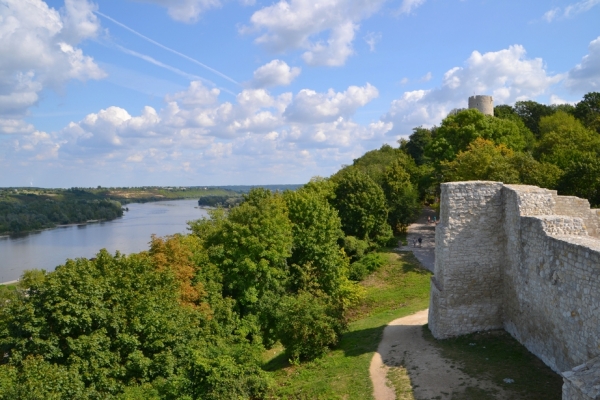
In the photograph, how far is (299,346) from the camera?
15.3 m

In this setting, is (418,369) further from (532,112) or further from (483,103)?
(532,112)

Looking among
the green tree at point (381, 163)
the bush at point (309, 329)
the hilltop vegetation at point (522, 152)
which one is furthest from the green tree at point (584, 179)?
the bush at point (309, 329)

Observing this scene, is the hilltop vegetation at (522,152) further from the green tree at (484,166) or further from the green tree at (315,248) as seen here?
the green tree at (315,248)

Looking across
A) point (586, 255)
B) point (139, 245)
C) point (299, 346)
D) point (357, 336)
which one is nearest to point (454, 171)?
point (357, 336)

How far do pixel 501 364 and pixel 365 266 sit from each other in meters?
17.7

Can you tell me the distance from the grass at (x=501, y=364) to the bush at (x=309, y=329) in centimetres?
351

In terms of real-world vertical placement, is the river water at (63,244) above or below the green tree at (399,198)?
below

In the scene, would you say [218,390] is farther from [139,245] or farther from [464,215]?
[139,245]

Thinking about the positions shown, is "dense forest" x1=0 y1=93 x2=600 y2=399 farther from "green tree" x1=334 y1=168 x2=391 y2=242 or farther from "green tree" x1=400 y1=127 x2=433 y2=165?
"green tree" x1=400 y1=127 x2=433 y2=165

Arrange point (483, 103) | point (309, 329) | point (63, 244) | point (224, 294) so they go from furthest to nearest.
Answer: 1. point (63, 244)
2. point (483, 103)
3. point (224, 294)
4. point (309, 329)

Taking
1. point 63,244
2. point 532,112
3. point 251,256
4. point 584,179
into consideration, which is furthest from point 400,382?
point 63,244

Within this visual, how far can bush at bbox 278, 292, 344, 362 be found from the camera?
15242mm

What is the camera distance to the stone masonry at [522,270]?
8977mm

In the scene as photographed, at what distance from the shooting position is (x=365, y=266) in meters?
28.7
